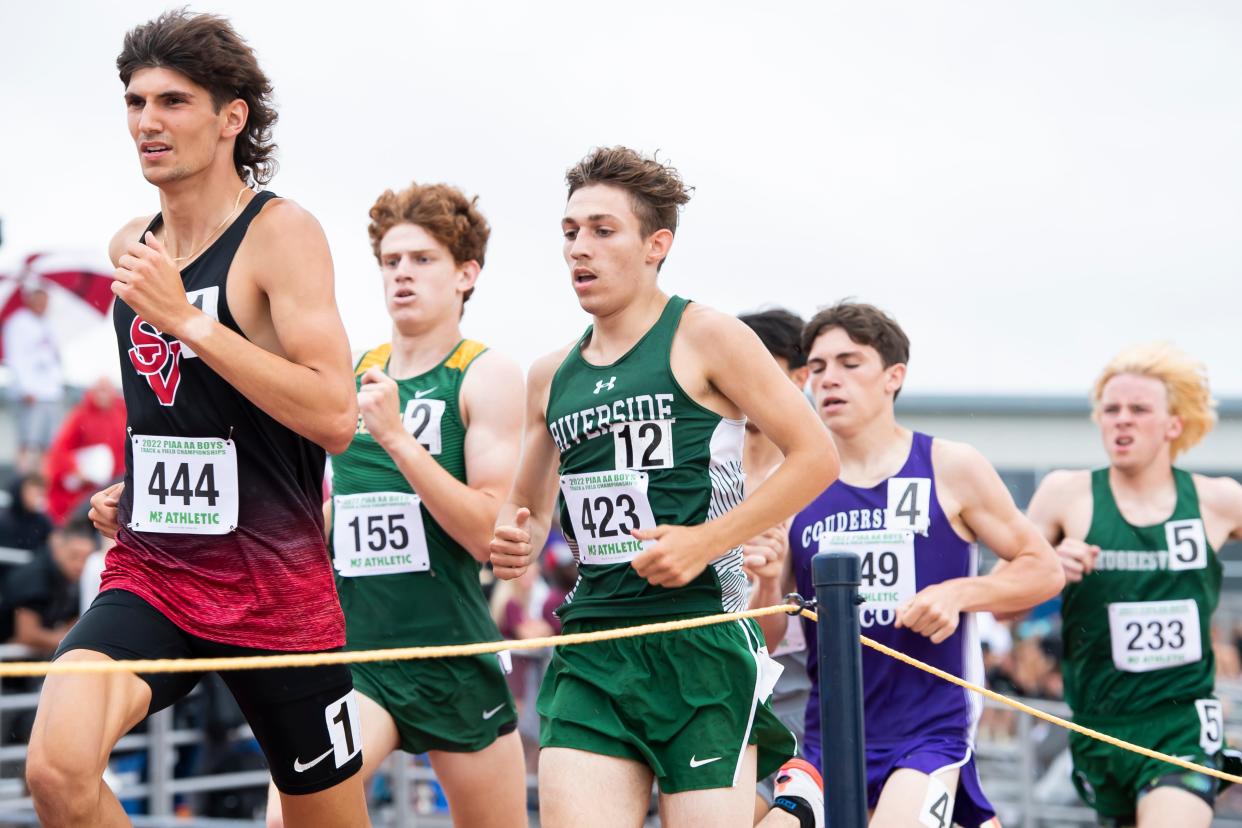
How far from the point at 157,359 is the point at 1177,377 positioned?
477 cm

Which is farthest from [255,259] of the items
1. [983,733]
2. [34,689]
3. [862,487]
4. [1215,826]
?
[983,733]

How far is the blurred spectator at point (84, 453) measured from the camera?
9.51 metres

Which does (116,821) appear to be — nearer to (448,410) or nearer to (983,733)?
(448,410)

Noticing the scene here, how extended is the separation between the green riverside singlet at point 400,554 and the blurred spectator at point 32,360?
202 inches

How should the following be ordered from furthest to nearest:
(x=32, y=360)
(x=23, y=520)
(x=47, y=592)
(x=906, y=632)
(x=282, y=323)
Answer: (x=32, y=360)
(x=23, y=520)
(x=47, y=592)
(x=906, y=632)
(x=282, y=323)

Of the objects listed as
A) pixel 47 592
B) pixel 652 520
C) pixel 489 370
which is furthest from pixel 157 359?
pixel 47 592

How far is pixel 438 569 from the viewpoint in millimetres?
5621

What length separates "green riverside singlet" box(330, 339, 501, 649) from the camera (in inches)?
220

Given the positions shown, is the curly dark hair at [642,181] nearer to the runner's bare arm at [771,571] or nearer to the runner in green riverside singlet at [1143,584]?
the runner's bare arm at [771,571]

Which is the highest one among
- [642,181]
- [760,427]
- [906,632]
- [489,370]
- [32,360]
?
[32,360]

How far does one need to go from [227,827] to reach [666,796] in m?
4.73

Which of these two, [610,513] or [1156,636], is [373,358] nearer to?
[610,513]

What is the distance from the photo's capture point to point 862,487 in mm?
5906

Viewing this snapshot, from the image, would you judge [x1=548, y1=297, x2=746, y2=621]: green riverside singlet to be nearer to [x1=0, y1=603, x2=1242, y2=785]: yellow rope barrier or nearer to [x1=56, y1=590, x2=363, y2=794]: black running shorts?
[x1=0, y1=603, x2=1242, y2=785]: yellow rope barrier
